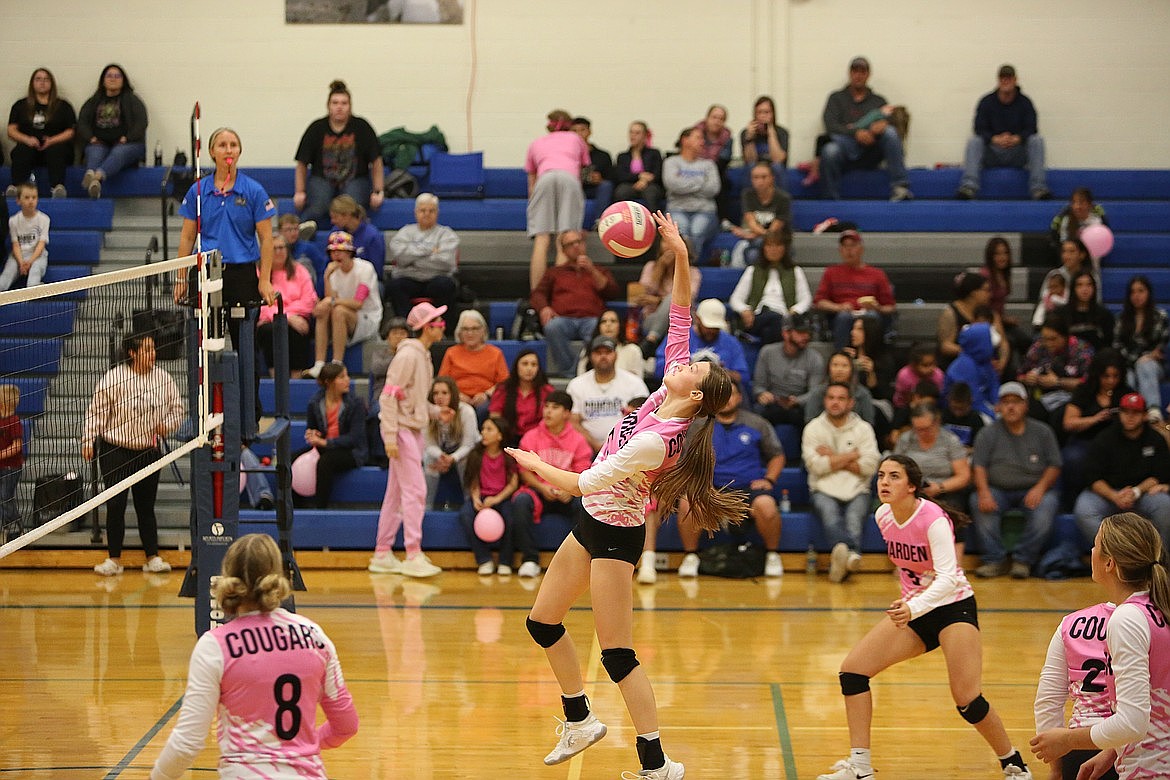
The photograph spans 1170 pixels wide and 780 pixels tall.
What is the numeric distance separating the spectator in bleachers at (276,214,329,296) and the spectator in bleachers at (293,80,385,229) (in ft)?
2.35

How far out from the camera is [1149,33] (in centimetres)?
1606

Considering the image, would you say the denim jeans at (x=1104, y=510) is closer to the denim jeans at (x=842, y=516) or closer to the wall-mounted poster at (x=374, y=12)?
the denim jeans at (x=842, y=516)

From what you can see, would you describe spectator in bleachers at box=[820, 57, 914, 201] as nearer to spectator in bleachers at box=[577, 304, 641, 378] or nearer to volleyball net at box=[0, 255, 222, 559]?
spectator in bleachers at box=[577, 304, 641, 378]

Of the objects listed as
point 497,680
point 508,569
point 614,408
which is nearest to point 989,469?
point 614,408

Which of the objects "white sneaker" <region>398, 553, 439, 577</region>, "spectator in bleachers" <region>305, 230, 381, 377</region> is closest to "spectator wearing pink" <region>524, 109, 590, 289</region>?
"spectator in bleachers" <region>305, 230, 381, 377</region>

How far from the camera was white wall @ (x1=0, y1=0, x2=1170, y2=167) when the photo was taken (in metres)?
16.1

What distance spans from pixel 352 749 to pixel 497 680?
4.67 ft

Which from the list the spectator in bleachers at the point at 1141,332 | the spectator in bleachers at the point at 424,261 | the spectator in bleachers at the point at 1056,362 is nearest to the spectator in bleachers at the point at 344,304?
the spectator in bleachers at the point at 424,261

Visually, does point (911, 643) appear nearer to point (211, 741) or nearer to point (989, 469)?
point (211, 741)

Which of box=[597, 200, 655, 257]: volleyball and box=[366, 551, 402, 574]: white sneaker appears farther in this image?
box=[366, 551, 402, 574]: white sneaker

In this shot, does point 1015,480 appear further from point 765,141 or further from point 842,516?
point 765,141

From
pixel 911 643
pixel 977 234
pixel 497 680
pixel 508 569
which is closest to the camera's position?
pixel 911 643

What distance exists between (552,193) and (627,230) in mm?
7362

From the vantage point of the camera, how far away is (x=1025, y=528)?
36.7ft
